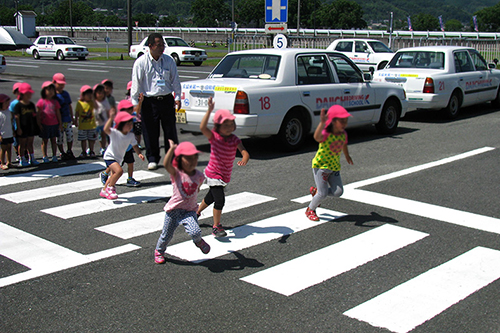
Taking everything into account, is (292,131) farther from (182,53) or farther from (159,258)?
(182,53)

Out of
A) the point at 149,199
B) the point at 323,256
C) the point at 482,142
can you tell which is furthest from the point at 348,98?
the point at 323,256

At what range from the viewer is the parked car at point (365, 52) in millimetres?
24266

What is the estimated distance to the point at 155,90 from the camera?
26.5 ft

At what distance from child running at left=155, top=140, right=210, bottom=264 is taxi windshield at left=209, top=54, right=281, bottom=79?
5246 millimetres

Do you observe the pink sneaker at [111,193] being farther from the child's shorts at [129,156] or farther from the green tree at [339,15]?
the green tree at [339,15]

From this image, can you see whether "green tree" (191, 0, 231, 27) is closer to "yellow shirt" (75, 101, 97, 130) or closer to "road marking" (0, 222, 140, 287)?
"yellow shirt" (75, 101, 97, 130)

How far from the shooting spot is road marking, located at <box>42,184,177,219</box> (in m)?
6.64

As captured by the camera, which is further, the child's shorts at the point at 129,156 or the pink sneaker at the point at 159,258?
the child's shorts at the point at 129,156

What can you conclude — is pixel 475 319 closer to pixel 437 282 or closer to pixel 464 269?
pixel 437 282

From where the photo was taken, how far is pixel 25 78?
79.6 feet

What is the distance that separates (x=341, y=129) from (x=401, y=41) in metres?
32.7

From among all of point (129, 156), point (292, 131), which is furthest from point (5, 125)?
point (292, 131)

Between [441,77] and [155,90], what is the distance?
8.11m

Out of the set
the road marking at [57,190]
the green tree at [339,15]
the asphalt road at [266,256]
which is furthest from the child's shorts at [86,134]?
the green tree at [339,15]
